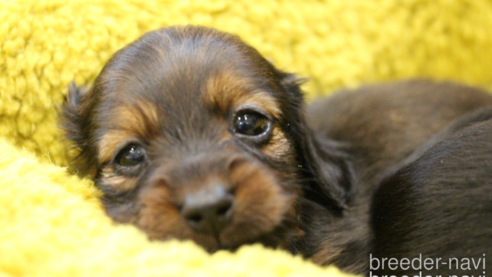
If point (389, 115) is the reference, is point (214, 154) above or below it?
below

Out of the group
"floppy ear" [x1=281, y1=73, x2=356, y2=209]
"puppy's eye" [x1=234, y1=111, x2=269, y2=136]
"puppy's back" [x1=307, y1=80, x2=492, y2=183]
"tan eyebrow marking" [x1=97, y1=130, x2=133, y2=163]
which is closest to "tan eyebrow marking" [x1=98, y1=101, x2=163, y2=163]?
"tan eyebrow marking" [x1=97, y1=130, x2=133, y2=163]

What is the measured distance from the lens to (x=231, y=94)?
1.79 metres

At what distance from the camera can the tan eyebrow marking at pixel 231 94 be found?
5.79ft

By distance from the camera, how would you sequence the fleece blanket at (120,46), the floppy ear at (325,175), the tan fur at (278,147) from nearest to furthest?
the fleece blanket at (120,46) → the tan fur at (278,147) → the floppy ear at (325,175)

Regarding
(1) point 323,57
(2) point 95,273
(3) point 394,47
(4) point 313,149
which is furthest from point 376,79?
(2) point 95,273

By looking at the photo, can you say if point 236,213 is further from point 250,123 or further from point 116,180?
point 116,180

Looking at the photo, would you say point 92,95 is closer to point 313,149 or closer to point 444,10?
point 313,149

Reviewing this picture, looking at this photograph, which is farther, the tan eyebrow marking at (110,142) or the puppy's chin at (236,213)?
the tan eyebrow marking at (110,142)

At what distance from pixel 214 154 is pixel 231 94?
254mm

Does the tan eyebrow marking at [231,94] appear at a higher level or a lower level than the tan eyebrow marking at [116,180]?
higher

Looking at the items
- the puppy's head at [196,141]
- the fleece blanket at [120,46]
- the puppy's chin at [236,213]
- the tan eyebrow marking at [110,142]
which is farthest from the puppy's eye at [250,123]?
the fleece blanket at [120,46]

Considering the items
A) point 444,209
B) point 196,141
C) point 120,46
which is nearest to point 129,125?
point 196,141

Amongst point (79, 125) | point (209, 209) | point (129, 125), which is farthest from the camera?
point (79, 125)

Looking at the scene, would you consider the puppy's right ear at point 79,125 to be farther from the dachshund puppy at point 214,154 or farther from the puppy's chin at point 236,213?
the puppy's chin at point 236,213
